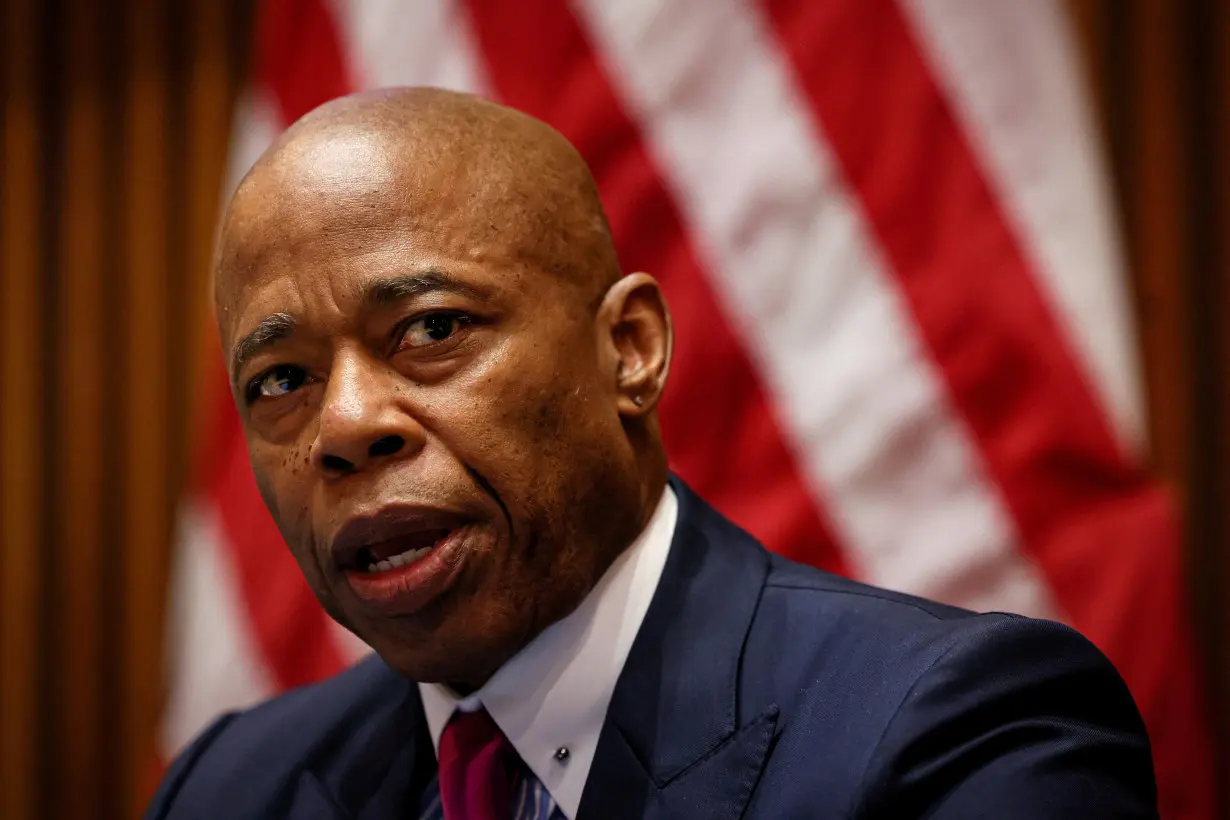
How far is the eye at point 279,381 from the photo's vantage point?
37.9 inches

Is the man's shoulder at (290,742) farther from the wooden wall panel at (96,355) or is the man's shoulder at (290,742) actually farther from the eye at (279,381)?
the wooden wall panel at (96,355)

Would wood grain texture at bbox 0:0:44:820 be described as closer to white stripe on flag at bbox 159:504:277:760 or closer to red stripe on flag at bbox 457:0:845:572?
white stripe on flag at bbox 159:504:277:760

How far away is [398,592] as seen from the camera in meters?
0.91

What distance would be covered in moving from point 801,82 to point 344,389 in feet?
2.93

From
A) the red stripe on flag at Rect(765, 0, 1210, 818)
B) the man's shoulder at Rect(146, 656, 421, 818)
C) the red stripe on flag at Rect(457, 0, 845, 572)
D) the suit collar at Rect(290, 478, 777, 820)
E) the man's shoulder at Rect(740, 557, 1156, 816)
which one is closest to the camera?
the man's shoulder at Rect(740, 557, 1156, 816)

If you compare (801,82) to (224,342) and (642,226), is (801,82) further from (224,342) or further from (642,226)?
(224,342)

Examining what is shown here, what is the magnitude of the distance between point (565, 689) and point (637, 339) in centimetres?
31

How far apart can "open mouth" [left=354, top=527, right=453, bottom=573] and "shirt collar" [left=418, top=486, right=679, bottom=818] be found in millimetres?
137

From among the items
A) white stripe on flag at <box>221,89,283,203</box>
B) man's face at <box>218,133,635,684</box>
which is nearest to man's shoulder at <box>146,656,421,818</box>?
man's face at <box>218,133,635,684</box>

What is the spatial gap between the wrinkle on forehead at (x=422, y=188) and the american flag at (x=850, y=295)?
0.57 metres

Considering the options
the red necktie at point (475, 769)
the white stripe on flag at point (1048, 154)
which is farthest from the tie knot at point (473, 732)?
the white stripe on flag at point (1048, 154)

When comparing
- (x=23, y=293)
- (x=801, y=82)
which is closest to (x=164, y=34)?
(x=23, y=293)

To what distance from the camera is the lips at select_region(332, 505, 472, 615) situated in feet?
2.92

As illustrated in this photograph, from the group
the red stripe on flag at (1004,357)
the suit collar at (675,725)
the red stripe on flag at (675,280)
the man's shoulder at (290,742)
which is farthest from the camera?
the red stripe on flag at (675,280)
